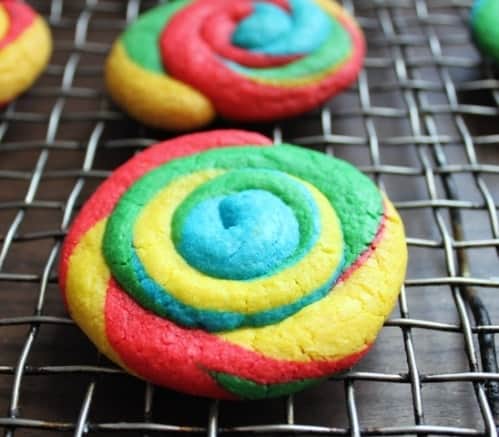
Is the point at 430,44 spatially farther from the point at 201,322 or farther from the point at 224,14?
the point at 201,322

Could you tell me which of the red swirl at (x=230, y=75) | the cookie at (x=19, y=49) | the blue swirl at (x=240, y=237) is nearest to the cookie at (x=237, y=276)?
the blue swirl at (x=240, y=237)

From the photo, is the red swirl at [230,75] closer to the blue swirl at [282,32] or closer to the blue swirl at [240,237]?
the blue swirl at [282,32]

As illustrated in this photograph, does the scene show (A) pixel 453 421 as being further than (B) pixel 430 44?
No

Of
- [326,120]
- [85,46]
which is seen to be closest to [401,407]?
[326,120]

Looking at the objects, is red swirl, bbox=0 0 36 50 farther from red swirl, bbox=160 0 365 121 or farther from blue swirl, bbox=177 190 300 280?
blue swirl, bbox=177 190 300 280

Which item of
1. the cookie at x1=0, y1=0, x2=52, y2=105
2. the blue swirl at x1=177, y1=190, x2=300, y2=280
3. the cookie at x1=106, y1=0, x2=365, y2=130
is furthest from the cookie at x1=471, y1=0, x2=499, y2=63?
the cookie at x1=0, y1=0, x2=52, y2=105

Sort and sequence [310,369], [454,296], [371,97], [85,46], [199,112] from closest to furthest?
[310,369]
[454,296]
[199,112]
[371,97]
[85,46]

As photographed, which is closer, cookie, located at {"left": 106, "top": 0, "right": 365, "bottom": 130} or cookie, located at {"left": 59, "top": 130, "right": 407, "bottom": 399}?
cookie, located at {"left": 59, "top": 130, "right": 407, "bottom": 399}

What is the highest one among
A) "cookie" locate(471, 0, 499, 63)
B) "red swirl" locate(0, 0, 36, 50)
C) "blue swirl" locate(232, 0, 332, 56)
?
"cookie" locate(471, 0, 499, 63)
